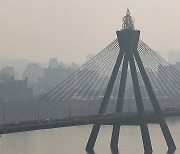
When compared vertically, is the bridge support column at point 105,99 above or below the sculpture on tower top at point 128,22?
below

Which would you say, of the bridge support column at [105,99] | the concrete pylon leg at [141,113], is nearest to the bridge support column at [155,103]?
the concrete pylon leg at [141,113]

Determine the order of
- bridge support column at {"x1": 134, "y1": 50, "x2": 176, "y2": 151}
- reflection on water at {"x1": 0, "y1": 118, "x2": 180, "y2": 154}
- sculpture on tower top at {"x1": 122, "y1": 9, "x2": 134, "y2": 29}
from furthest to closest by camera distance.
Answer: sculpture on tower top at {"x1": 122, "y1": 9, "x2": 134, "y2": 29} → bridge support column at {"x1": 134, "y1": 50, "x2": 176, "y2": 151} → reflection on water at {"x1": 0, "y1": 118, "x2": 180, "y2": 154}

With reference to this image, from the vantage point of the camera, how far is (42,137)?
61.3m

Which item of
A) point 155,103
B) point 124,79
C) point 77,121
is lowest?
point 77,121

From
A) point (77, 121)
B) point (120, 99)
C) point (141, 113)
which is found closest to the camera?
point (77, 121)

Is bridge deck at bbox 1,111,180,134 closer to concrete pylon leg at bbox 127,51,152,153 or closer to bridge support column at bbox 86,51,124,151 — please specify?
concrete pylon leg at bbox 127,51,152,153

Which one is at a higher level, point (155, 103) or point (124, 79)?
point (124, 79)

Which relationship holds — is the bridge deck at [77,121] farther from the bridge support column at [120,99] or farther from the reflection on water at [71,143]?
the reflection on water at [71,143]

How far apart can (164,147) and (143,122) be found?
12.6ft

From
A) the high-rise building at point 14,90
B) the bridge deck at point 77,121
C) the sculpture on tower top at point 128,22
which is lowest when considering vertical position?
the high-rise building at point 14,90

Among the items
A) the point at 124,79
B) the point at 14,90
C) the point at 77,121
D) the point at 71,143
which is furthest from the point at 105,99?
the point at 14,90

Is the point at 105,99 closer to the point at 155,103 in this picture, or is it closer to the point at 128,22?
the point at 155,103

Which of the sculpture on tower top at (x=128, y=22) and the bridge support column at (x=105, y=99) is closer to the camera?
the bridge support column at (x=105, y=99)

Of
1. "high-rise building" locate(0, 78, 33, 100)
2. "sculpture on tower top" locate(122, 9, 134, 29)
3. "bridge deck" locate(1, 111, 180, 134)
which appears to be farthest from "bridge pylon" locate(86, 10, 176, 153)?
"high-rise building" locate(0, 78, 33, 100)
